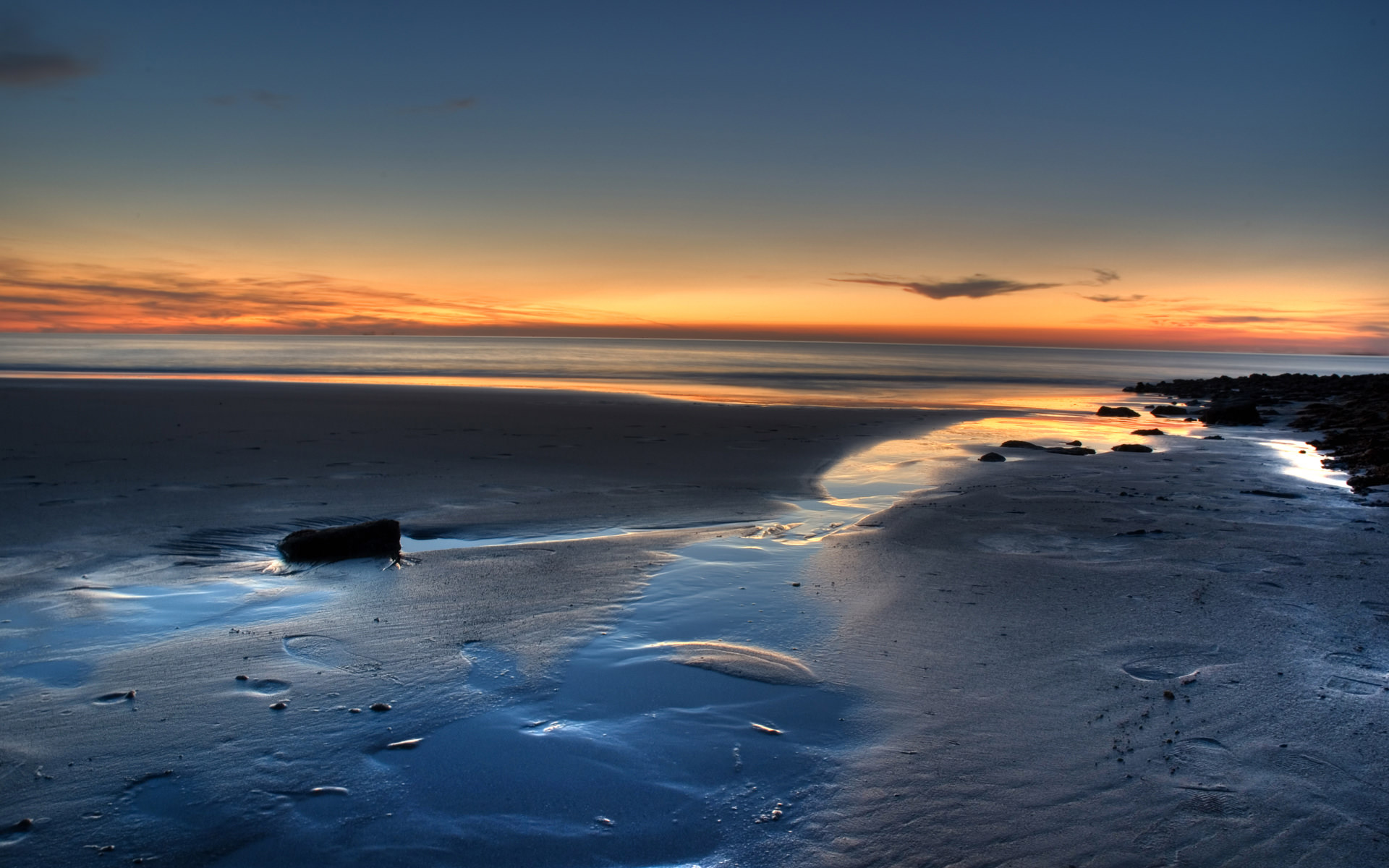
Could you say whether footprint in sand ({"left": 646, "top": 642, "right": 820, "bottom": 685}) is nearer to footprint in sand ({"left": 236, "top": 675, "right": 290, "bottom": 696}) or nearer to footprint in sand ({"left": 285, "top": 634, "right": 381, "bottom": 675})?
footprint in sand ({"left": 285, "top": 634, "right": 381, "bottom": 675})

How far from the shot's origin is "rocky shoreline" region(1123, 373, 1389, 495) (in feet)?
37.7

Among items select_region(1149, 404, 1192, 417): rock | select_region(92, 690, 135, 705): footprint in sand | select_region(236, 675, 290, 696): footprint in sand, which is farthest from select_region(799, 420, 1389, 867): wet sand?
select_region(1149, 404, 1192, 417): rock

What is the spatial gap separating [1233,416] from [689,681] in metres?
20.8

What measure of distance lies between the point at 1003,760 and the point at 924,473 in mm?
8359

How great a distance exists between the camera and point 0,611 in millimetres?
4805

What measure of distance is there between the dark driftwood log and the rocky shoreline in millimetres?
10550

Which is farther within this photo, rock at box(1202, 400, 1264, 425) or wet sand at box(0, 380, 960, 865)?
rock at box(1202, 400, 1264, 425)

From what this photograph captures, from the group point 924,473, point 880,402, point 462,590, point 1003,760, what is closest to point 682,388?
point 880,402

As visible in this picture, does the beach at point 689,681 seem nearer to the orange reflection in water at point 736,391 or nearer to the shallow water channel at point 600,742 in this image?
the shallow water channel at point 600,742

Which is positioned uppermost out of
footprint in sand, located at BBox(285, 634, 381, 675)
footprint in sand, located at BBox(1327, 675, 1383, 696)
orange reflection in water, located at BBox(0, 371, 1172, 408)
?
orange reflection in water, located at BBox(0, 371, 1172, 408)

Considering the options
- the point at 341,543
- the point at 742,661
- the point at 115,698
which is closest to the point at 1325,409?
the point at 742,661

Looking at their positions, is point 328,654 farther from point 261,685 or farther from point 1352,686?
point 1352,686

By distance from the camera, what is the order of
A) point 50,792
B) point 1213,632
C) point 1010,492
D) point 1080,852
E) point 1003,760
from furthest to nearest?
point 1010,492, point 1213,632, point 1003,760, point 50,792, point 1080,852

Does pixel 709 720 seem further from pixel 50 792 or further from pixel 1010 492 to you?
pixel 1010 492
